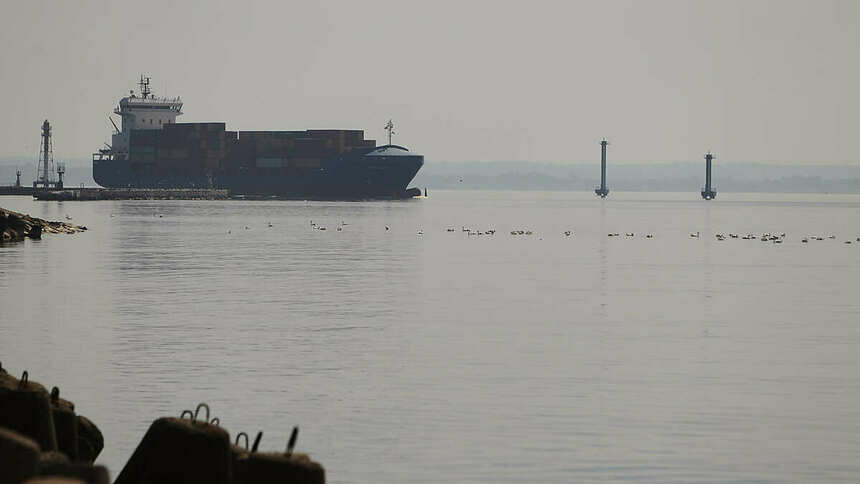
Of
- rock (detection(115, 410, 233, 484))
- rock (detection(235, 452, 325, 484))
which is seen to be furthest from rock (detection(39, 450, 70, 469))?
rock (detection(235, 452, 325, 484))

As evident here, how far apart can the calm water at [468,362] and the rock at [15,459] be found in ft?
20.6

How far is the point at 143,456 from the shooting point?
12.3m

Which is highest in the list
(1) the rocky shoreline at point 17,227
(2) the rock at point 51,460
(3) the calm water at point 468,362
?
(2) the rock at point 51,460

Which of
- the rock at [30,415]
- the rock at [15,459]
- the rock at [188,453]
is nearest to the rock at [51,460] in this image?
the rock at [15,459]

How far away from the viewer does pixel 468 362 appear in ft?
84.5

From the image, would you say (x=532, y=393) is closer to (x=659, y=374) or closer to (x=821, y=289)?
(x=659, y=374)

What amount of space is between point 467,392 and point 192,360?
5.47m

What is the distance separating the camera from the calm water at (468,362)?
17.6 metres

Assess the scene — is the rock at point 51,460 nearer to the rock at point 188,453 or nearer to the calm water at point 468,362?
the rock at point 188,453

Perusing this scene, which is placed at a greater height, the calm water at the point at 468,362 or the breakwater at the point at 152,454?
the breakwater at the point at 152,454

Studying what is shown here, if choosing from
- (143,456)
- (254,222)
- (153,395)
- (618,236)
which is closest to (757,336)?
(153,395)

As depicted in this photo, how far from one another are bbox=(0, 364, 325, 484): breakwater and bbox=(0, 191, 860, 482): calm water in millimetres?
3097

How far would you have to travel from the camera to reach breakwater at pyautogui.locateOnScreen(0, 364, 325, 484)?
32.5 feet

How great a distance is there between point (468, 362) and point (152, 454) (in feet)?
45.5
